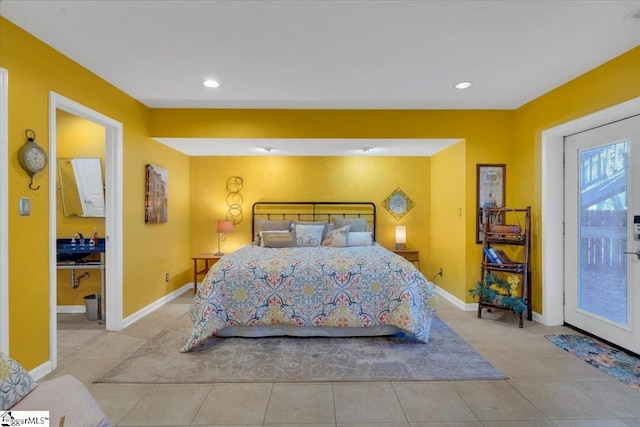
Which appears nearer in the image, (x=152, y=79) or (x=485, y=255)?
(x=152, y=79)

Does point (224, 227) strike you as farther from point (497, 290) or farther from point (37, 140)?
point (497, 290)

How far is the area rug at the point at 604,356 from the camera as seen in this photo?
7.91 feet

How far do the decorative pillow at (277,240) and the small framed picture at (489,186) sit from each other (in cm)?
239

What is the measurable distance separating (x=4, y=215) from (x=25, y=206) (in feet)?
0.56

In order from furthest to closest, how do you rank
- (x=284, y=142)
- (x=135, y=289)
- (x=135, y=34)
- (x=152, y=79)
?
(x=284, y=142) → (x=135, y=289) → (x=152, y=79) → (x=135, y=34)

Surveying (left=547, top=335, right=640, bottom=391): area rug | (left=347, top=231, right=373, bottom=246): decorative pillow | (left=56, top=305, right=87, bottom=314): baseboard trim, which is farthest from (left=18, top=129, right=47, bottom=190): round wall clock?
(left=547, top=335, right=640, bottom=391): area rug

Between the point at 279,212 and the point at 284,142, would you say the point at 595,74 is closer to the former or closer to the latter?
the point at 284,142

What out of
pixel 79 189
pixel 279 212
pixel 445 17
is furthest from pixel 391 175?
pixel 79 189

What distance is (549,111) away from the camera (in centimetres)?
340

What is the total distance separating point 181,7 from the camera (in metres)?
2.00

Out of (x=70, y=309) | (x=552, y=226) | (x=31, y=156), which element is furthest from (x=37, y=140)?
(x=552, y=226)

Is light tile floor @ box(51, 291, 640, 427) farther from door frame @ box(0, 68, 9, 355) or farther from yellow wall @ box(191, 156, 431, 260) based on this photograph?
yellow wall @ box(191, 156, 431, 260)

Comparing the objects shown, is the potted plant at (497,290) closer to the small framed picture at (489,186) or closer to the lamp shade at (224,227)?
the small framed picture at (489,186)

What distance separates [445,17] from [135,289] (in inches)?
155
